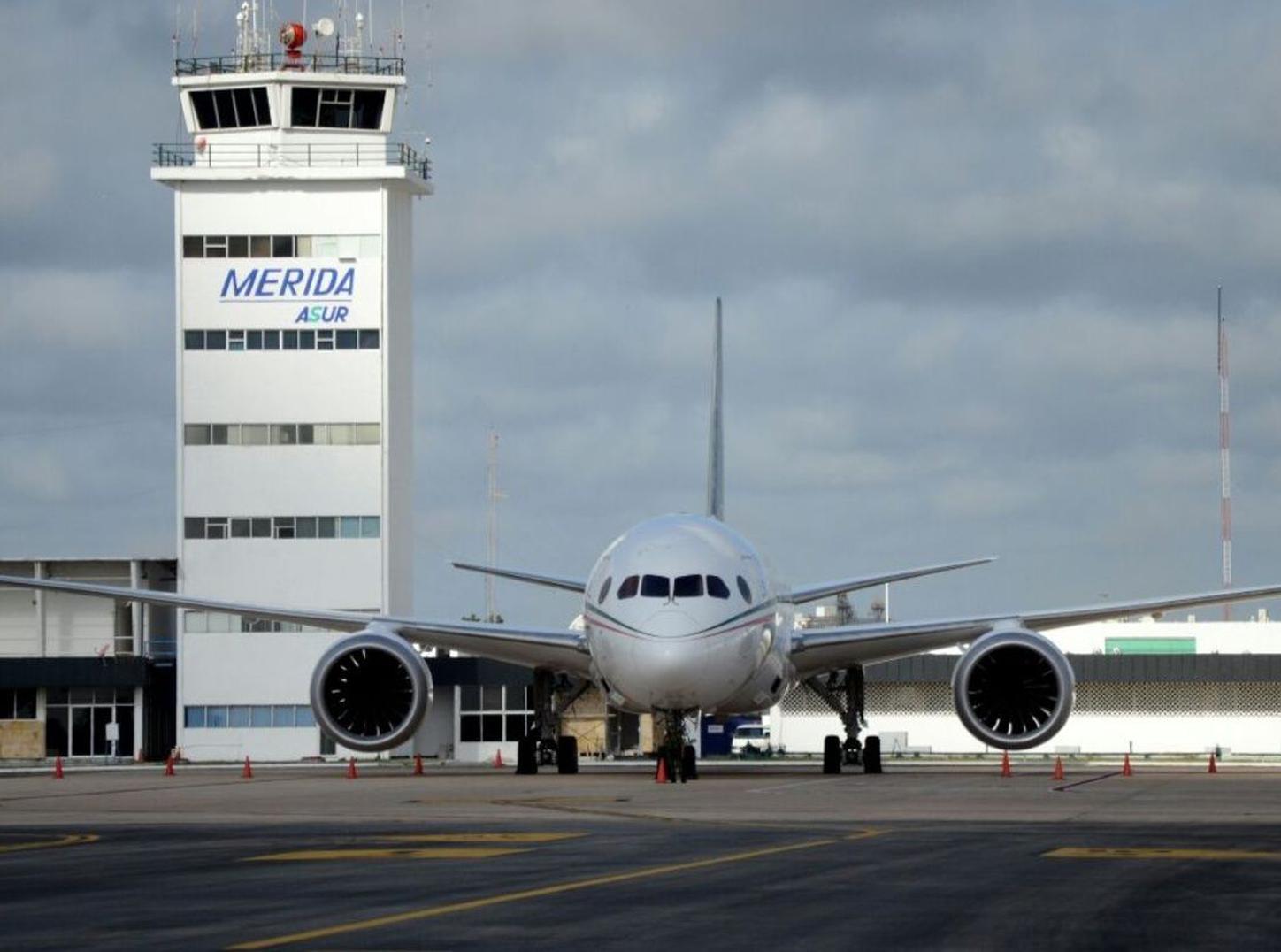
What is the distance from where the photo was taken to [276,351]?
249 ft

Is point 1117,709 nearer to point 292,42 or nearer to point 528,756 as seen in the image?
point 292,42

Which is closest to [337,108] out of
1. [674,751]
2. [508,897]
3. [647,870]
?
[674,751]

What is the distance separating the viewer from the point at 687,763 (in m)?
36.8

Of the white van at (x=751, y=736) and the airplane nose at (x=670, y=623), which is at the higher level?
the airplane nose at (x=670, y=623)

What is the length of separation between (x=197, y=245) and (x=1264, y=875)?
63483 mm

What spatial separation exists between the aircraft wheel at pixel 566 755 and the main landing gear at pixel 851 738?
4.64 m

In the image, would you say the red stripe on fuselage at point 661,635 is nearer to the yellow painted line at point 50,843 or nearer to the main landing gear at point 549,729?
the main landing gear at point 549,729

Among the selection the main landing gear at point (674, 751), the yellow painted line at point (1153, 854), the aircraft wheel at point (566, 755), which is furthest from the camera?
the aircraft wheel at point (566, 755)

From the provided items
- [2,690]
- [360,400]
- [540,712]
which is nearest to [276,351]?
[360,400]

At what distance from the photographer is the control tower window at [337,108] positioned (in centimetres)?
7625

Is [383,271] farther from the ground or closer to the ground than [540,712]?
farther from the ground

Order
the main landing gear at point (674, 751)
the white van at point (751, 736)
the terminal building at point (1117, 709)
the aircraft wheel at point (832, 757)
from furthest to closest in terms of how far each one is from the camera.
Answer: the white van at point (751, 736) → the terminal building at point (1117, 709) → the aircraft wheel at point (832, 757) → the main landing gear at point (674, 751)

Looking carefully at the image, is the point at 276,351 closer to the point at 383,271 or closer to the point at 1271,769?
the point at 383,271

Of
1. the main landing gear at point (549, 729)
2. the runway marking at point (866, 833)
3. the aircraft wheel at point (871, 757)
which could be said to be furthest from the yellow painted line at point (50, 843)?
the aircraft wheel at point (871, 757)
